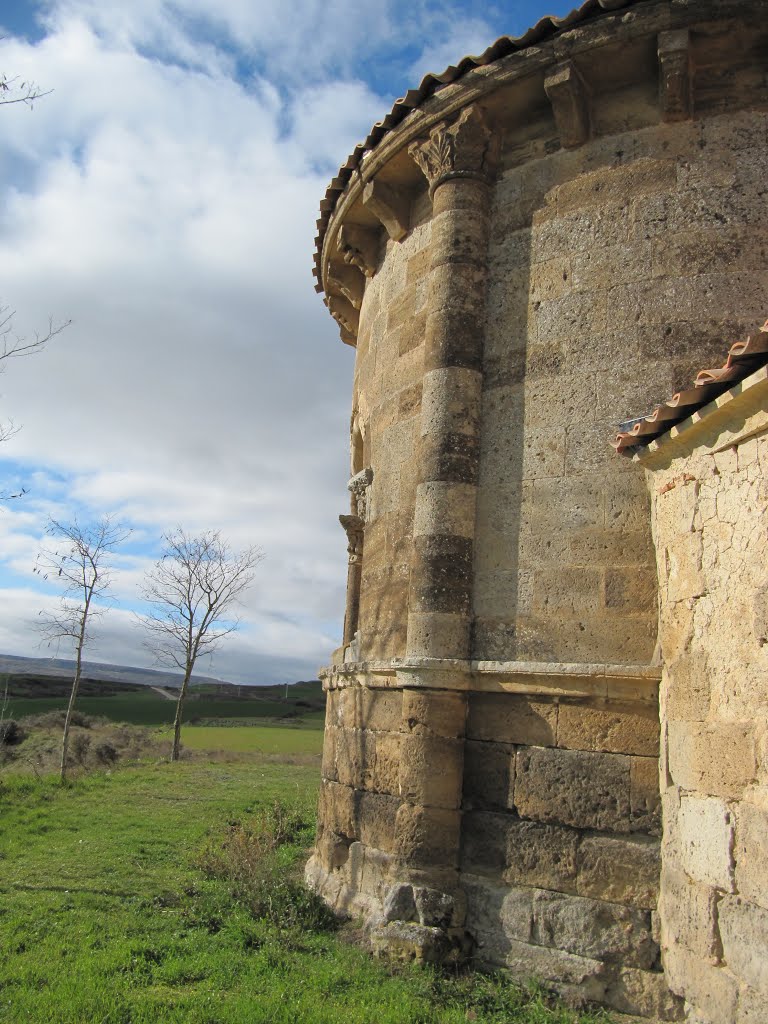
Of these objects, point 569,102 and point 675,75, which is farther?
point 569,102

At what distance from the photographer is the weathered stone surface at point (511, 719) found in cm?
558

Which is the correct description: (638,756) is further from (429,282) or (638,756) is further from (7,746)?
(7,746)

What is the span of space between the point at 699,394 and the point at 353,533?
4.39 metres

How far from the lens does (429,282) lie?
7062 mm

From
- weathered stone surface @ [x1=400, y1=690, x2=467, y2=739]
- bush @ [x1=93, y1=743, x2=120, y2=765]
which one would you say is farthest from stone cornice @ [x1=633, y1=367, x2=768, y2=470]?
bush @ [x1=93, y1=743, x2=120, y2=765]

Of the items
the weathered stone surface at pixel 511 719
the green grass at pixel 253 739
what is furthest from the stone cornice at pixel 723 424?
the green grass at pixel 253 739

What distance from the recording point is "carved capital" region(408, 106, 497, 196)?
6875 millimetres

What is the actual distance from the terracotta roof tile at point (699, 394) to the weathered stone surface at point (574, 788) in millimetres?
2096

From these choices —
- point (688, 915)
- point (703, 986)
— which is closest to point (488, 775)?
point (688, 915)

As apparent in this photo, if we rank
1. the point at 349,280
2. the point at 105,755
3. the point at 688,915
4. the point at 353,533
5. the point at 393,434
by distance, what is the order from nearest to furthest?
the point at 688,915 → the point at 393,434 → the point at 353,533 → the point at 349,280 → the point at 105,755

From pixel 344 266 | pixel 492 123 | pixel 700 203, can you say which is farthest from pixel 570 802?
pixel 344 266

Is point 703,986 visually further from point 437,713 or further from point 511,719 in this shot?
point 437,713

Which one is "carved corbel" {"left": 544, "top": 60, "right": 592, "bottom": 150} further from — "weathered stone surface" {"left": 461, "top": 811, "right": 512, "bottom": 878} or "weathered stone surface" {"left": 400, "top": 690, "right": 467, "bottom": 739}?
"weathered stone surface" {"left": 461, "top": 811, "right": 512, "bottom": 878}

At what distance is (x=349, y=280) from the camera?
948cm
